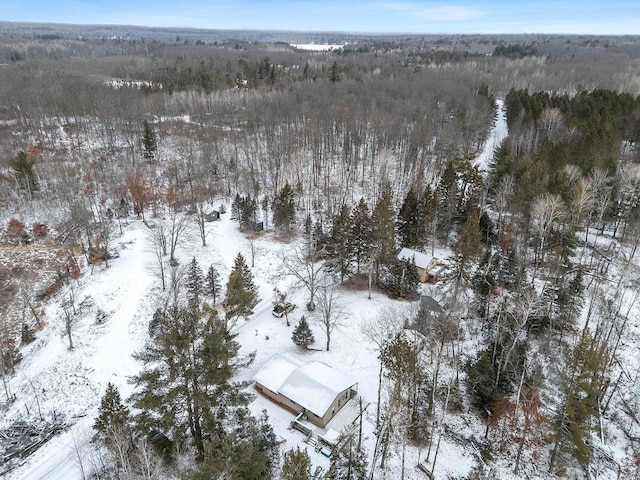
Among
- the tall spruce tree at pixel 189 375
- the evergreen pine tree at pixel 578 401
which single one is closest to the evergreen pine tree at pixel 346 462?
the tall spruce tree at pixel 189 375

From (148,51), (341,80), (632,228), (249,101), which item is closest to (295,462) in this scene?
(632,228)

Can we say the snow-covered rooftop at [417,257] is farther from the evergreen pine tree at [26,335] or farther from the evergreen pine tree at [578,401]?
the evergreen pine tree at [26,335]

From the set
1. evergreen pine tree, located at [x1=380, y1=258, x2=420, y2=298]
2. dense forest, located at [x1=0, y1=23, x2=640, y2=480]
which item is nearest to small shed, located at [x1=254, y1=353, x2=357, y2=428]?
dense forest, located at [x1=0, y1=23, x2=640, y2=480]

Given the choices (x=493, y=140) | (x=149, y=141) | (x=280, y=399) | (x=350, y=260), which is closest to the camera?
(x=280, y=399)

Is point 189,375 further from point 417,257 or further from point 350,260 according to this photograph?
point 417,257

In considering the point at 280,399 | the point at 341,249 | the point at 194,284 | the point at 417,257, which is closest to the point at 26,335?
the point at 194,284

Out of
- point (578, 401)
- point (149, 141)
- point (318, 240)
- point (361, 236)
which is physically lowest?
point (318, 240)
